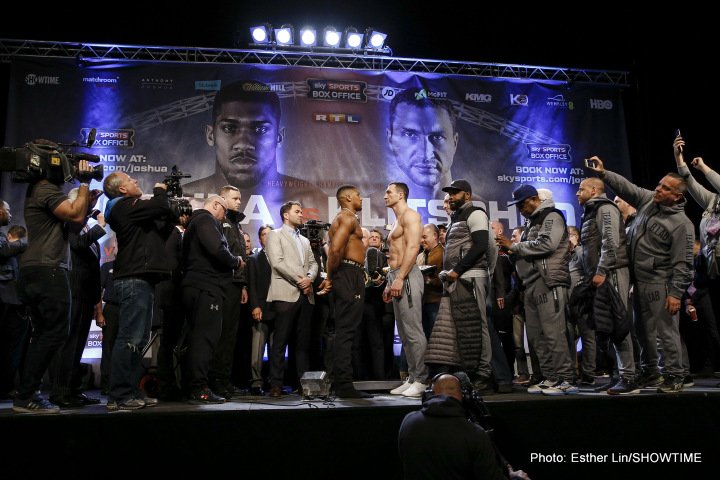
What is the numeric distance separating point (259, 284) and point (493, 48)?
265 inches

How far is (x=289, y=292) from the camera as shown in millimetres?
6133

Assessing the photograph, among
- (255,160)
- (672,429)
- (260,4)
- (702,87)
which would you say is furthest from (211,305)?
(702,87)

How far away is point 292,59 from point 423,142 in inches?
96.3

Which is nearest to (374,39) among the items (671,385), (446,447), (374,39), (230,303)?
(374,39)

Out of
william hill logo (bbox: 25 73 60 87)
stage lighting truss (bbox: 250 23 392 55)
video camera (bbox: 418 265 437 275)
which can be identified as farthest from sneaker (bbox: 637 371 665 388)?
william hill logo (bbox: 25 73 60 87)

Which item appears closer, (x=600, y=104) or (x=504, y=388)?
(x=504, y=388)

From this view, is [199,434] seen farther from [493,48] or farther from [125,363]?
[493,48]

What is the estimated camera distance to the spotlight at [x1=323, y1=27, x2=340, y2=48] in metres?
9.28

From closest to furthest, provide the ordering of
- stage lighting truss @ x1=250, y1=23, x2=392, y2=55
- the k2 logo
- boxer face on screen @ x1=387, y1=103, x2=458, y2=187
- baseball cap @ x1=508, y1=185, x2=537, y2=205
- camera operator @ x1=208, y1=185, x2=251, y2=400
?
baseball cap @ x1=508, y1=185, x2=537, y2=205 → camera operator @ x1=208, y1=185, x2=251, y2=400 → stage lighting truss @ x1=250, y1=23, x2=392, y2=55 → boxer face on screen @ x1=387, y1=103, x2=458, y2=187 → the k2 logo

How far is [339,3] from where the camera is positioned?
10312 millimetres

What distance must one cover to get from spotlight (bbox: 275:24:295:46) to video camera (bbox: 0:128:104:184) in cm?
515

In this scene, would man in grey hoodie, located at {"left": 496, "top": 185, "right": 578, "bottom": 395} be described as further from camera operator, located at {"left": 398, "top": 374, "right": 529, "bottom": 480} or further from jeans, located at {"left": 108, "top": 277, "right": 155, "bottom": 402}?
jeans, located at {"left": 108, "top": 277, "right": 155, "bottom": 402}

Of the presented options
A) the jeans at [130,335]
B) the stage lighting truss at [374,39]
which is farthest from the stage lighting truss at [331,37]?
the jeans at [130,335]

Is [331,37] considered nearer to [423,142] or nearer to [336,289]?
[423,142]
